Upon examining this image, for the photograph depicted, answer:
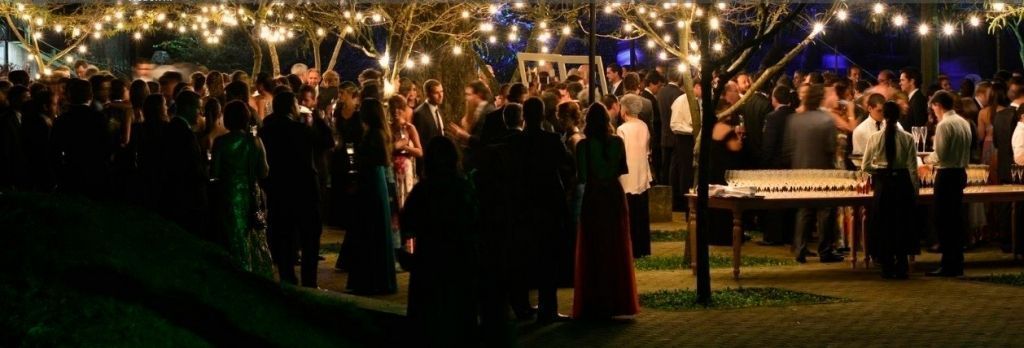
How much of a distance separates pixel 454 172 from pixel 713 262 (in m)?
8.38

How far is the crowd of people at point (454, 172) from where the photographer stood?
1059cm

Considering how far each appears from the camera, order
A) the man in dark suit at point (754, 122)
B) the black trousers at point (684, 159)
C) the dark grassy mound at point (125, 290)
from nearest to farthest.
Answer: the dark grassy mound at point (125, 290)
the man in dark suit at point (754, 122)
the black trousers at point (684, 159)

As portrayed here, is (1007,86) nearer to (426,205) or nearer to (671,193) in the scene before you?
(671,193)

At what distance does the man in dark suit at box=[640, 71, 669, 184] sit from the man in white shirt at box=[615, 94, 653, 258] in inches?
160

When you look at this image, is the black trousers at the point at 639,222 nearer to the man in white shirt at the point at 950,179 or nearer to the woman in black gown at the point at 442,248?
the man in white shirt at the point at 950,179

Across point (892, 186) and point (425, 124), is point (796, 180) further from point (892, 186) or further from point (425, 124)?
point (425, 124)

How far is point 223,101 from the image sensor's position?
17281 millimetres

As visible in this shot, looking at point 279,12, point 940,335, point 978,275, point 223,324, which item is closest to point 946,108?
point 978,275

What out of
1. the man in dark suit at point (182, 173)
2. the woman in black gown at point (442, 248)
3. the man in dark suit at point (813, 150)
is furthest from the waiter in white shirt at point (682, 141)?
the woman in black gown at point (442, 248)

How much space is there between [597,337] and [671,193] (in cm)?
1073

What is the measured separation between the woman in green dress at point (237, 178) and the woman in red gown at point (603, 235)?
264cm

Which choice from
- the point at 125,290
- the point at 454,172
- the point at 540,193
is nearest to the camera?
the point at 125,290

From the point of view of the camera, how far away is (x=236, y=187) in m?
13.2

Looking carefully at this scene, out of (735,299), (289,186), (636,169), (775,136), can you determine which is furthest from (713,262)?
(289,186)
